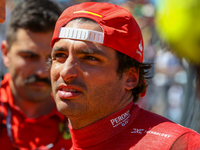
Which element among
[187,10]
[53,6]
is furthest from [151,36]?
[53,6]

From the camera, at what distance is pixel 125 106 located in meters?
2.23

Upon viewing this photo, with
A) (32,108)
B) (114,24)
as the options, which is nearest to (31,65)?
(32,108)

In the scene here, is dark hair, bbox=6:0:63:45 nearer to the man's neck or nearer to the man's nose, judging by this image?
the man's nose

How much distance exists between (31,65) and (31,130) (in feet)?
2.52

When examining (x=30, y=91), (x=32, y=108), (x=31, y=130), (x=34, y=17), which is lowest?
(x=31, y=130)

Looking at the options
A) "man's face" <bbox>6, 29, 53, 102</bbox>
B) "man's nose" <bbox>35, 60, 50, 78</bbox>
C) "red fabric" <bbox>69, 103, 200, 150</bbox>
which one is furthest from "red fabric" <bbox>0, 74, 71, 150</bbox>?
"red fabric" <bbox>69, 103, 200, 150</bbox>

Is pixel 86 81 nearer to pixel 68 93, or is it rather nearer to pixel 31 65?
pixel 68 93

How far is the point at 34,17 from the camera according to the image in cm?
346

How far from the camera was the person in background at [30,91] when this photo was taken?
322 centimetres

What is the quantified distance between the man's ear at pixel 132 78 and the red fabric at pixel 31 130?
1.30 m

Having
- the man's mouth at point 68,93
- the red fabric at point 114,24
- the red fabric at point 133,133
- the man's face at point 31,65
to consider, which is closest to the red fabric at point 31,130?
the man's face at point 31,65

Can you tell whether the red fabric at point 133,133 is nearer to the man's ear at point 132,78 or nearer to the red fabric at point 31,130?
the man's ear at point 132,78

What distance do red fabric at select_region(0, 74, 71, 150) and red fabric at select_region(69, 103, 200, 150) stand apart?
1056mm

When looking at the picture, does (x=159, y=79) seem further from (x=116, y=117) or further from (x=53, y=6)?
(x=116, y=117)
